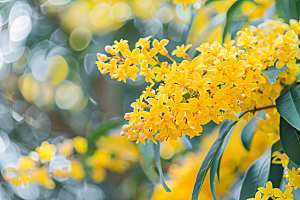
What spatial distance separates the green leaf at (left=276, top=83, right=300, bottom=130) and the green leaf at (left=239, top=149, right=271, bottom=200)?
0.96 ft

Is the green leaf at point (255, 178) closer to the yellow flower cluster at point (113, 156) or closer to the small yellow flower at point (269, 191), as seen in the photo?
the small yellow flower at point (269, 191)

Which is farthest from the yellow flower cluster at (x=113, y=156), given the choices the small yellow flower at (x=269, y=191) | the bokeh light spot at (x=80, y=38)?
the small yellow flower at (x=269, y=191)

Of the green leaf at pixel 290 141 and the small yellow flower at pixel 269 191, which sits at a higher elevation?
the green leaf at pixel 290 141

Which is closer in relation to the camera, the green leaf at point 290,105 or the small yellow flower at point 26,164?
the green leaf at point 290,105

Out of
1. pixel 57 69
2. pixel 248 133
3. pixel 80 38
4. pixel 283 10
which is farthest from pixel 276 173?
pixel 57 69

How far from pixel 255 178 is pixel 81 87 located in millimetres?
2044

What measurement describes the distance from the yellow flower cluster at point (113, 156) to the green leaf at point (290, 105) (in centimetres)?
142

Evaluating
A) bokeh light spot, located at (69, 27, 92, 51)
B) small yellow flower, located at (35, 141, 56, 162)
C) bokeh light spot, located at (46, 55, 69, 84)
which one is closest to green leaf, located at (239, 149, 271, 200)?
small yellow flower, located at (35, 141, 56, 162)

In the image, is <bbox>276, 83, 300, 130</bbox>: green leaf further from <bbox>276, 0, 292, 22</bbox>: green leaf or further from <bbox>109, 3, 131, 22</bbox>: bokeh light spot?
<bbox>109, 3, 131, 22</bbox>: bokeh light spot

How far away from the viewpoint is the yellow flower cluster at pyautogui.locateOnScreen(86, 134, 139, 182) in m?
1.80

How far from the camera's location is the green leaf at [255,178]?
26.8 inches

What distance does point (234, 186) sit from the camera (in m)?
1.08

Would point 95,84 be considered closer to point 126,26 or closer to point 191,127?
point 126,26

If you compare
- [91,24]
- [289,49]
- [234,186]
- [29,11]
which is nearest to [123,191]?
[234,186]
